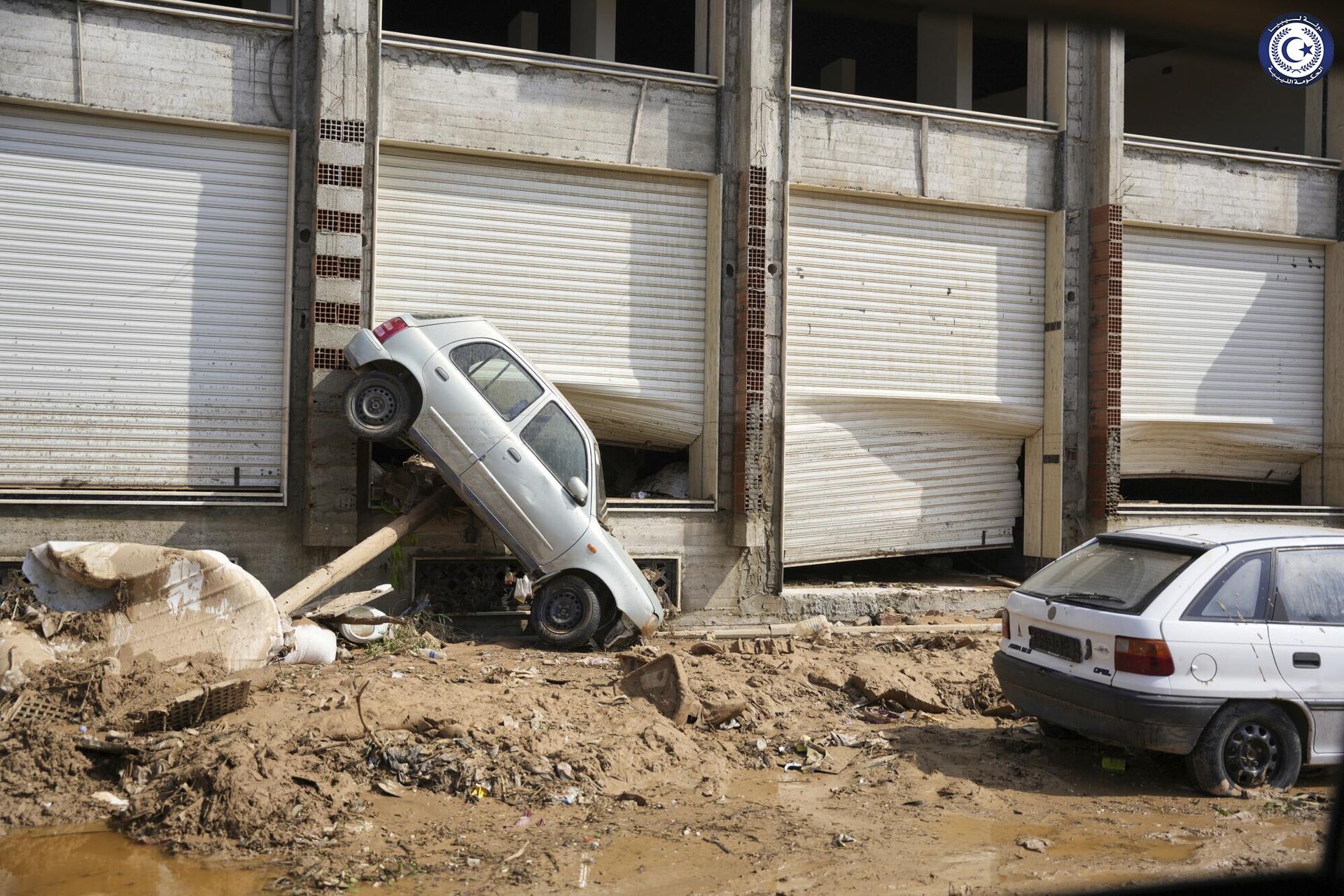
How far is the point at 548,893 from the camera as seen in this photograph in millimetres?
5051

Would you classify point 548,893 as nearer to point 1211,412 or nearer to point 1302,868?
point 1302,868

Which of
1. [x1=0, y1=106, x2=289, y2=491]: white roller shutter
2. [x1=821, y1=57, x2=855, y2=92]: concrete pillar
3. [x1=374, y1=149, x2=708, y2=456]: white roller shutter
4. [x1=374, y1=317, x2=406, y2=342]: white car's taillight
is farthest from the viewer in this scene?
[x1=821, y1=57, x2=855, y2=92]: concrete pillar

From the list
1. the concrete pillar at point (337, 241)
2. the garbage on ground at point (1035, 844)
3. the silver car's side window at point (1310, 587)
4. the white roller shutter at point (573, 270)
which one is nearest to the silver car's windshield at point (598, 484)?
the white roller shutter at point (573, 270)

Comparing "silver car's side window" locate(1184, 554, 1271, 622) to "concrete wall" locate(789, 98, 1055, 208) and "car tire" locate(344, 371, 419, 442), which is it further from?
"concrete wall" locate(789, 98, 1055, 208)

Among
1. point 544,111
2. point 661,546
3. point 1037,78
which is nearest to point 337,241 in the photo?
point 544,111

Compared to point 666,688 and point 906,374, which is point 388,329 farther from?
point 906,374

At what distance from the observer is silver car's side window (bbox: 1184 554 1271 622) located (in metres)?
6.52

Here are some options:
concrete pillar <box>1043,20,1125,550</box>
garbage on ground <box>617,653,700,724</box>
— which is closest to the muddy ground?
garbage on ground <box>617,653,700,724</box>

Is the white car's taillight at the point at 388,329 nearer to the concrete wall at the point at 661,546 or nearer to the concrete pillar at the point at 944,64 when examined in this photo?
the concrete wall at the point at 661,546

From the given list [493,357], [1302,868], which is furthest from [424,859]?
[493,357]

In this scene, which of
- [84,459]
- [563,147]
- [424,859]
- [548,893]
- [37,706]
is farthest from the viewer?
[563,147]

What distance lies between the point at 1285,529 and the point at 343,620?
7143mm

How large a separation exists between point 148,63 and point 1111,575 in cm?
954

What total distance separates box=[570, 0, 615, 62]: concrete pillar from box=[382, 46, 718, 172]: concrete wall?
1.20 metres
